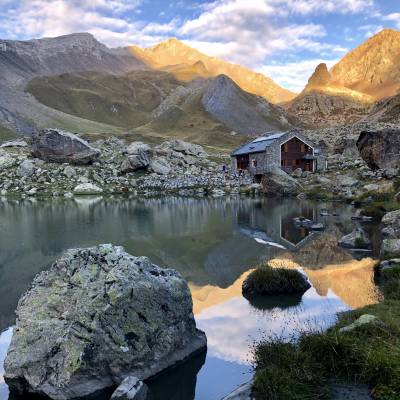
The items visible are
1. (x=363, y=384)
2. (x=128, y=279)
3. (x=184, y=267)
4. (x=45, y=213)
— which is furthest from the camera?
(x=45, y=213)

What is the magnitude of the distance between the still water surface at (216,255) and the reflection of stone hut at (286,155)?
69.6ft

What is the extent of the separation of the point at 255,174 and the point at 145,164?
81.3 ft

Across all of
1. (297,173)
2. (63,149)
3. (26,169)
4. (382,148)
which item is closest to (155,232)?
(382,148)

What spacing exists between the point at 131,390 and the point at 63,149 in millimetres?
92648

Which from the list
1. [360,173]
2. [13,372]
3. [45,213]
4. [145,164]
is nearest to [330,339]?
[13,372]

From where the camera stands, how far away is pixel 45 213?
60312 millimetres

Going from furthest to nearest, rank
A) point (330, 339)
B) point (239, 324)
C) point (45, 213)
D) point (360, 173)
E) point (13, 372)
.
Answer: point (360, 173) < point (45, 213) < point (239, 324) < point (13, 372) < point (330, 339)

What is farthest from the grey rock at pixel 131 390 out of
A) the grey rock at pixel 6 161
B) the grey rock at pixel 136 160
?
the grey rock at pixel 6 161

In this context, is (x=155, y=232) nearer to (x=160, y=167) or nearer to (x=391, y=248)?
(x=391, y=248)

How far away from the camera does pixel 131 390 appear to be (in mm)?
11648

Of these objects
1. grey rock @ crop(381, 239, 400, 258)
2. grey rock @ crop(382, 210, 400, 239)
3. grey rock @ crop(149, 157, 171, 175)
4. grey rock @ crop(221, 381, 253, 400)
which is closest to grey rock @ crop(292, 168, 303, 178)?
grey rock @ crop(149, 157, 171, 175)

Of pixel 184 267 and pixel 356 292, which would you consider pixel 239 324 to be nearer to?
pixel 356 292

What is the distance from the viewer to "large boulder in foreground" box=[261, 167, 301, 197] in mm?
74125

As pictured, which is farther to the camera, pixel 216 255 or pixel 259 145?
pixel 259 145
